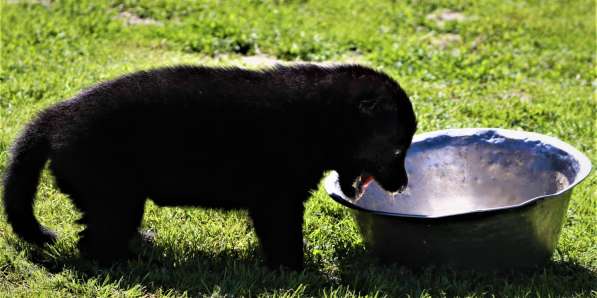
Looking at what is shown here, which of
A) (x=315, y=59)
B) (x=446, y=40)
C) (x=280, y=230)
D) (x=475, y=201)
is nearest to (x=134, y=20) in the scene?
(x=315, y=59)

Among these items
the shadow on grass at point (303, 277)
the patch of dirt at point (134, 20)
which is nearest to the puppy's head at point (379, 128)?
the shadow on grass at point (303, 277)

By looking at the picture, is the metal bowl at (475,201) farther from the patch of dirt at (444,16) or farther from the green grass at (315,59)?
the patch of dirt at (444,16)

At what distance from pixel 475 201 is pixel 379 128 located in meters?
1.52

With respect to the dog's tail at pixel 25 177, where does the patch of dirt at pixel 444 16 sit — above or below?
below

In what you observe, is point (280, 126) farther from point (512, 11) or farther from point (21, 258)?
point (512, 11)

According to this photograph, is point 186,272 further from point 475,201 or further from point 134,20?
point 134,20

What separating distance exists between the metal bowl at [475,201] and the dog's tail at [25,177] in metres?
1.63

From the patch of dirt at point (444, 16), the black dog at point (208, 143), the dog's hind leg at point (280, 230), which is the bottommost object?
the patch of dirt at point (444, 16)

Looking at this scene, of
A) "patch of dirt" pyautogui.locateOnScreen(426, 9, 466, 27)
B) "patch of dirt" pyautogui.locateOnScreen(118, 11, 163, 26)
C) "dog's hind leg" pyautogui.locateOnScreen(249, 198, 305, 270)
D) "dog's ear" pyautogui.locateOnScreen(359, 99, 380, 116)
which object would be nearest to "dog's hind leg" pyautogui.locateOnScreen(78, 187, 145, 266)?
"dog's hind leg" pyautogui.locateOnScreen(249, 198, 305, 270)

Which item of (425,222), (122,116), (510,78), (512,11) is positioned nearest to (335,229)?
(425,222)

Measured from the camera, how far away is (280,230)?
480 centimetres

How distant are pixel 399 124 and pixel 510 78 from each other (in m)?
5.06

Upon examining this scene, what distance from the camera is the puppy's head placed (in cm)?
469

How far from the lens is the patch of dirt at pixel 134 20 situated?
10.8m
